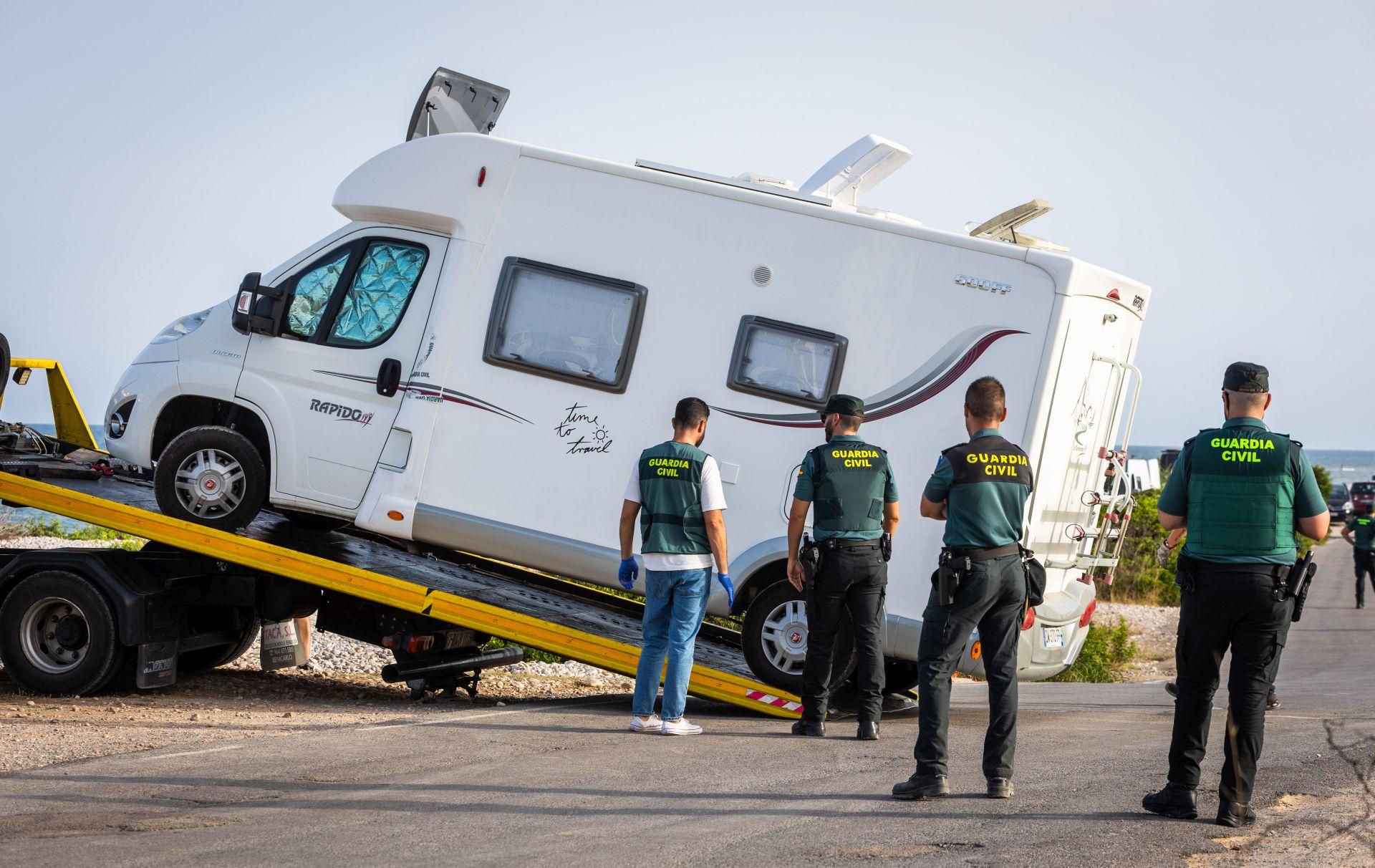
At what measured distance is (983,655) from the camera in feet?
19.4

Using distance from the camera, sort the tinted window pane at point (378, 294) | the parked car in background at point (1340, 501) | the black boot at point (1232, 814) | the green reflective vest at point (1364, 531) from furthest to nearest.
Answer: the parked car in background at point (1340, 501) → the green reflective vest at point (1364, 531) → the tinted window pane at point (378, 294) → the black boot at point (1232, 814)

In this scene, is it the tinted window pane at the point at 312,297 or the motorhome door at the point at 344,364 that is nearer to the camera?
the motorhome door at the point at 344,364

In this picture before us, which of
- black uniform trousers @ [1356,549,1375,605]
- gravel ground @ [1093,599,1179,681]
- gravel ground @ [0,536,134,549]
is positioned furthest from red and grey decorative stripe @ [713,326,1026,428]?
black uniform trousers @ [1356,549,1375,605]

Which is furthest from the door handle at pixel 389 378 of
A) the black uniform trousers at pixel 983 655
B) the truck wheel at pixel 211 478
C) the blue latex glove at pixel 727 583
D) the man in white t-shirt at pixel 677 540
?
the black uniform trousers at pixel 983 655

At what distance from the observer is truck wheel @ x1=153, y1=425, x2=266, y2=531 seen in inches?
329

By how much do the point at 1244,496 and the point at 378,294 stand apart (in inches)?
219

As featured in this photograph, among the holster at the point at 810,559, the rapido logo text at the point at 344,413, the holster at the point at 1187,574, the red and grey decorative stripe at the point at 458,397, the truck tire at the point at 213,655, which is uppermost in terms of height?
the red and grey decorative stripe at the point at 458,397

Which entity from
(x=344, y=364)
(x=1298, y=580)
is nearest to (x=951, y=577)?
(x=1298, y=580)

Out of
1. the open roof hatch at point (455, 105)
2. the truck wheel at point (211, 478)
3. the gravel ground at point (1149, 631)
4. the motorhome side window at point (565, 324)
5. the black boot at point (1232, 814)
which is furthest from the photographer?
the gravel ground at point (1149, 631)

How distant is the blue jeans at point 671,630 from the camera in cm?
738

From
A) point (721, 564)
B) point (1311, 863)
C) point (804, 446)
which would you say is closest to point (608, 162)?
point (804, 446)

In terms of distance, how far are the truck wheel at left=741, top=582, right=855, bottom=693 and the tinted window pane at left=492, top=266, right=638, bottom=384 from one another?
1.72 m

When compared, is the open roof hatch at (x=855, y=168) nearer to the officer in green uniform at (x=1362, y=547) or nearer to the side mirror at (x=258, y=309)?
the side mirror at (x=258, y=309)

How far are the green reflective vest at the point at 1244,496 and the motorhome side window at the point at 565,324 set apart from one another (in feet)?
12.5
